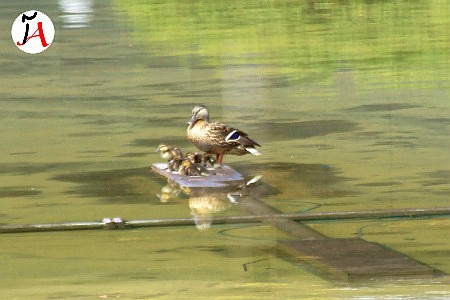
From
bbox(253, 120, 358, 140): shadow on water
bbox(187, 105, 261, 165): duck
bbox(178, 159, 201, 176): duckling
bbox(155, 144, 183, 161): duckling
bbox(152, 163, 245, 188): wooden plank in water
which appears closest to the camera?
bbox(152, 163, 245, 188): wooden plank in water

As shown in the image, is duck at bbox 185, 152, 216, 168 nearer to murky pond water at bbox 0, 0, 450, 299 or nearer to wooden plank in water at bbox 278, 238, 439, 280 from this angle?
murky pond water at bbox 0, 0, 450, 299

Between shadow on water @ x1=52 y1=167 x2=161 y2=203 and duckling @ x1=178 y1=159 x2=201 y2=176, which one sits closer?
shadow on water @ x1=52 y1=167 x2=161 y2=203

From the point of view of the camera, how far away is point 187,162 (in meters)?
12.7

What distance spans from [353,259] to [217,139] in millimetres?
3765

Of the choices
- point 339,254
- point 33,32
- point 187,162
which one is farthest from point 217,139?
point 33,32

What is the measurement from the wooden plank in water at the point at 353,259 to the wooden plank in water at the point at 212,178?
245 cm

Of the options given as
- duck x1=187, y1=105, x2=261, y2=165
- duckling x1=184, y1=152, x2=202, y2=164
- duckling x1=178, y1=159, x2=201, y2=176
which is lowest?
duckling x1=178, y1=159, x2=201, y2=176

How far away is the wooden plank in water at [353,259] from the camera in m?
8.91

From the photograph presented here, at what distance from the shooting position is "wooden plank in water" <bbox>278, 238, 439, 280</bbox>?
891 cm

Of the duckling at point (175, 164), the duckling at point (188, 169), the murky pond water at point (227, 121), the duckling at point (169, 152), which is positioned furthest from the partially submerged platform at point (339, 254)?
the duckling at point (169, 152)

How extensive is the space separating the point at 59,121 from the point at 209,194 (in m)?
4.79

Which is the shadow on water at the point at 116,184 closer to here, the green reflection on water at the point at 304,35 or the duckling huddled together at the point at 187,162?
the duckling huddled together at the point at 187,162

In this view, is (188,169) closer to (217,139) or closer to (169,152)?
(217,139)

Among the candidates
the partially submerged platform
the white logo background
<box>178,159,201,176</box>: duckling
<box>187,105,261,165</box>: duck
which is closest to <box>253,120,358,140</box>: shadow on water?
<box>187,105,261,165</box>: duck
